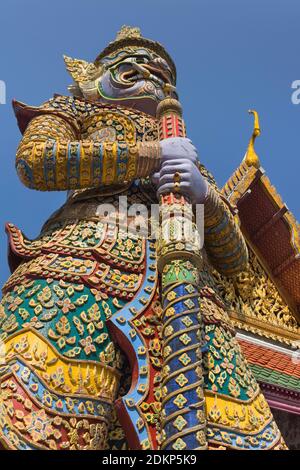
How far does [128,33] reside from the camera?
522 centimetres

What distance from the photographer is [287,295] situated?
546 centimetres

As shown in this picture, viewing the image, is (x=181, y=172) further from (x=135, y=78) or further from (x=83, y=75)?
(x=83, y=75)

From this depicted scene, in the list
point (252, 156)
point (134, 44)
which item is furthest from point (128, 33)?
point (252, 156)

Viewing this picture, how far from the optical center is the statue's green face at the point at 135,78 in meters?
4.61

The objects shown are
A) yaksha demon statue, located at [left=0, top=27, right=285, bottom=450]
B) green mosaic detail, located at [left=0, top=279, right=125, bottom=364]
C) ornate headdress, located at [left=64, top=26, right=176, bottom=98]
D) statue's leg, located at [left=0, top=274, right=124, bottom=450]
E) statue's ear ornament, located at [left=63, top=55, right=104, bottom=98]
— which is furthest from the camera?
ornate headdress, located at [left=64, top=26, right=176, bottom=98]

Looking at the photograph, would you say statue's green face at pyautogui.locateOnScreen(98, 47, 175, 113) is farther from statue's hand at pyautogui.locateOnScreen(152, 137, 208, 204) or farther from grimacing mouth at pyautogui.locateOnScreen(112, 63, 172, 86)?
statue's hand at pyautogui.locateOnScreen(152, 137, 208, 204)

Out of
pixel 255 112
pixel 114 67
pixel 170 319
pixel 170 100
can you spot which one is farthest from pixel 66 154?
pixel 255 112

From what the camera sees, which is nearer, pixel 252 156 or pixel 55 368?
pixel 55 368

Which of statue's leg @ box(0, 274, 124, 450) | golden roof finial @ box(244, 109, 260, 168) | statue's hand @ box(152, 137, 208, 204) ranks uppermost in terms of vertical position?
golden roof finial @ box(244, 109, 260, 168)

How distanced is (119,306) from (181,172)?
0.89 meters

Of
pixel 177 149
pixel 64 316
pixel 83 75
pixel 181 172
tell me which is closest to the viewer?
pixel 64 316

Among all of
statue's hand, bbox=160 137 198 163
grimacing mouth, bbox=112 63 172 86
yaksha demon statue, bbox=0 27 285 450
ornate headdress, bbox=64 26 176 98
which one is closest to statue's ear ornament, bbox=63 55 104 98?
ornate headdress, bbox=64 26 176 98

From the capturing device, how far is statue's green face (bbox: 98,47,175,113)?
15.1 feet

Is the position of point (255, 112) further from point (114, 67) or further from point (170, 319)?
point (170, 319)
